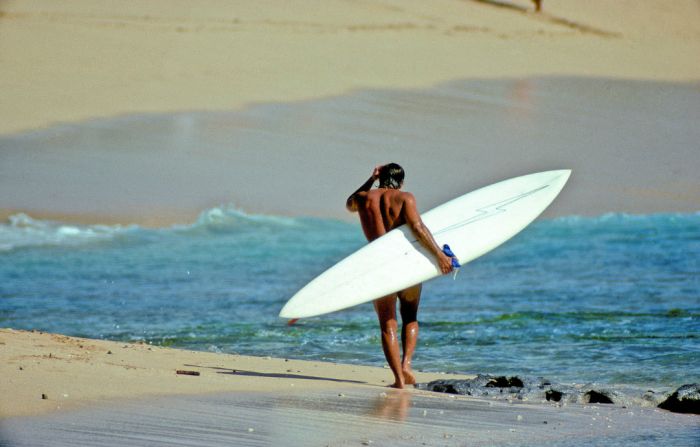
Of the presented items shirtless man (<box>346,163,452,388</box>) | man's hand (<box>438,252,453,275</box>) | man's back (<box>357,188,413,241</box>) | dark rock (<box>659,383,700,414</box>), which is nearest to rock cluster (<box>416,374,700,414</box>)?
dark rock (<box>659,383,700,414</box>)

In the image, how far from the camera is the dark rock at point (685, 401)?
5457 millimetres

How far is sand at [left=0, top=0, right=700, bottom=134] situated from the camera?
1975 cm

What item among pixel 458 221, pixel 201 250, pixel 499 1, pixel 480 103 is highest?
pixel 499 1

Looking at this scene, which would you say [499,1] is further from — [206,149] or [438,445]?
[438,445]

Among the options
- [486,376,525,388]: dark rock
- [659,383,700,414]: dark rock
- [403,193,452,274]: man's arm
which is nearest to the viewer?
[659,383,700,414]: dark rock

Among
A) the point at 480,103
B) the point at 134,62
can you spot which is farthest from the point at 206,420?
the point at 134,62

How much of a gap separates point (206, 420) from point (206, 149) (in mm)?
12953

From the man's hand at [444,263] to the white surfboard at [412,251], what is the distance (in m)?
0.04

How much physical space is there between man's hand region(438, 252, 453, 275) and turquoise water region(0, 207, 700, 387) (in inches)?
49.9

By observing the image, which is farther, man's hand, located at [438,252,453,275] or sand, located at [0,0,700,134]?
sand, located at [0,0,700,134]

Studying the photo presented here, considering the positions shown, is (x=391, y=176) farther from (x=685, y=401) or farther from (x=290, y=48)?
(x=290, y=48)

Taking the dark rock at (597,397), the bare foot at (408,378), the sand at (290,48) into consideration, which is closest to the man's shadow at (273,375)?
the bare foot at (408,378)

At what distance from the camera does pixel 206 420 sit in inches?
178

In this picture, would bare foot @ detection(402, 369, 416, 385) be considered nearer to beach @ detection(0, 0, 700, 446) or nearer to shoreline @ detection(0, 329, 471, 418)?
shoreline @ detection(0, 329, 471, 418)
